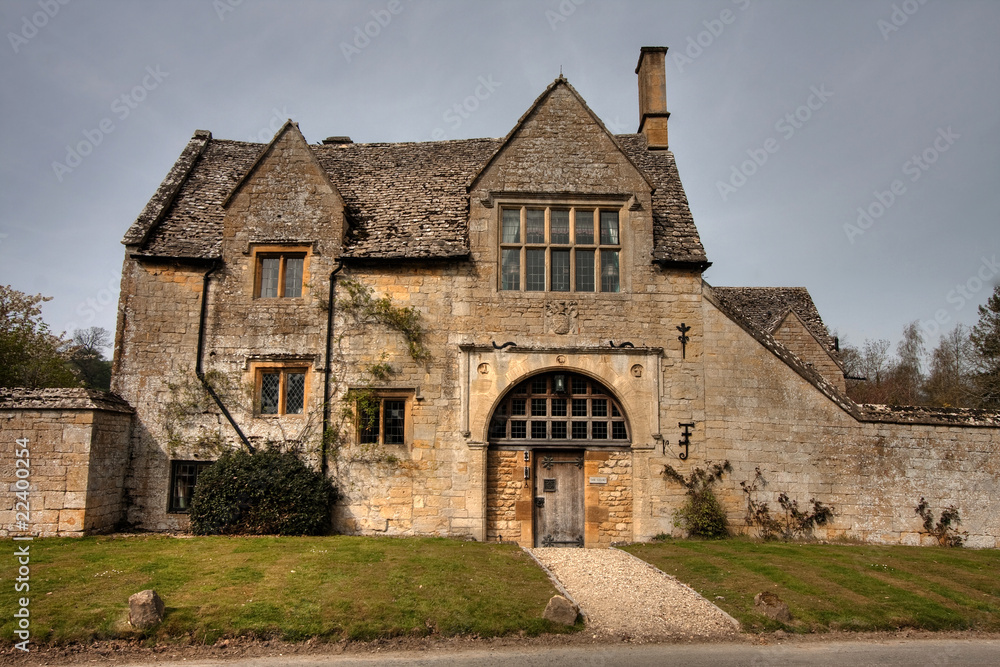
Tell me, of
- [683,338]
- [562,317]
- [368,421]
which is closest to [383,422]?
[368,421]

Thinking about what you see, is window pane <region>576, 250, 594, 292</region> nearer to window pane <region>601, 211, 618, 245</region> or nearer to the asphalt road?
window pane <region>601, 211, 618, 245</region>

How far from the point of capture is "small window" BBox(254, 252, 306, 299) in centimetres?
1565

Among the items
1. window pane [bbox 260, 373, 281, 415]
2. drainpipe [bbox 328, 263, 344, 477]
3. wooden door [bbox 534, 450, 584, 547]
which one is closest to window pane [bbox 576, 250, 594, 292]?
wooden door [bbox 534, 450, 584, 547]

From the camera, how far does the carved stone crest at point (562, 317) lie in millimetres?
15062

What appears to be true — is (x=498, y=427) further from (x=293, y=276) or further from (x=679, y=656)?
(x=679, y=656)

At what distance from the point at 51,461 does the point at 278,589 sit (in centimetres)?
716

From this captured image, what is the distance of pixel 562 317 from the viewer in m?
15.1

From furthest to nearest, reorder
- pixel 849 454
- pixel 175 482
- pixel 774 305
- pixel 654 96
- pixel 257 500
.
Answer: pixel 774 305 < pixel 654 96 < pixel 175 482 < pixel 849 454 < pixel 257 500

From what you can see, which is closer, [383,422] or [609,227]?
[383,422]

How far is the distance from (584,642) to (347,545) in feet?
19.9

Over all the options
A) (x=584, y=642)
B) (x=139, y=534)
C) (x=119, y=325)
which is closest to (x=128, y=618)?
(x=584, y=642)

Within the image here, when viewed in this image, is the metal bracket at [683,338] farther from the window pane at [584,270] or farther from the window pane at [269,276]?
the window pane at [269,276]

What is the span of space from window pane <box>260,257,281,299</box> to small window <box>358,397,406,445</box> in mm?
3645

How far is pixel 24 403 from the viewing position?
13.1 metres
